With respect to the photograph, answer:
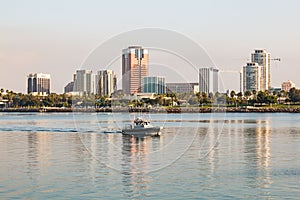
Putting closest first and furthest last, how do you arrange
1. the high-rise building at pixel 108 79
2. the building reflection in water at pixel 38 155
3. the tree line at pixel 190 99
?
the building reflection in water at pixel 38 155
the high-rise building at pixel 108 79
the tree line at pixel 190 99

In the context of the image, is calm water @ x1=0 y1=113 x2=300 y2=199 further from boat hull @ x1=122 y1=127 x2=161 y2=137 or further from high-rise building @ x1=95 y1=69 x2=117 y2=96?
boat hull @ x1=122 y1=127 x2=161 y2=137

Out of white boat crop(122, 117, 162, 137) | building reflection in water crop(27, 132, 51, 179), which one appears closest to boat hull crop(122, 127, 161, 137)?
white boat crop(122, 117, 162, 137)

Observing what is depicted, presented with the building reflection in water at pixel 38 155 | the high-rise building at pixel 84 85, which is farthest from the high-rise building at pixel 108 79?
the building reflection in water at pixel 38 155

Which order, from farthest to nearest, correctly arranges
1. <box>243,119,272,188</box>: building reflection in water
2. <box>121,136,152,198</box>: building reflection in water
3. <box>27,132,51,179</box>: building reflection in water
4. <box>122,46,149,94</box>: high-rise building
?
1. <box>122,46,149,94</box>: high-rise building
2. <box>27,132,51,179</box>: building reflection in water
3. <box>243,119,272,188</box>: building reflection in water
4. <box>121,136,152,198</box>: building reflection in water

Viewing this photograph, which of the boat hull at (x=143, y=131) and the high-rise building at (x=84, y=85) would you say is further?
the high-rise building at (x=84, y=85)

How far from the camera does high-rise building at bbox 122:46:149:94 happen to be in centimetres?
2962

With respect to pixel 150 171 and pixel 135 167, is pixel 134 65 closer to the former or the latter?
pixel 135 167

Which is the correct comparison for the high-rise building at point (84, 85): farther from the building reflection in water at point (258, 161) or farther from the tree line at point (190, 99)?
the tree line at point (190, 99)

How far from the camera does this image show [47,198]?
2025 cm

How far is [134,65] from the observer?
3225 centimetres

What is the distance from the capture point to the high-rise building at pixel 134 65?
29.6 meters

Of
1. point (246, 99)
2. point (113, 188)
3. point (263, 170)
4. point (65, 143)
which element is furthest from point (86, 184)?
point (246, 99)

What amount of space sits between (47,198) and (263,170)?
10524 mm

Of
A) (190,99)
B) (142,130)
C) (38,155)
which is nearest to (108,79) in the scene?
(142,130)
